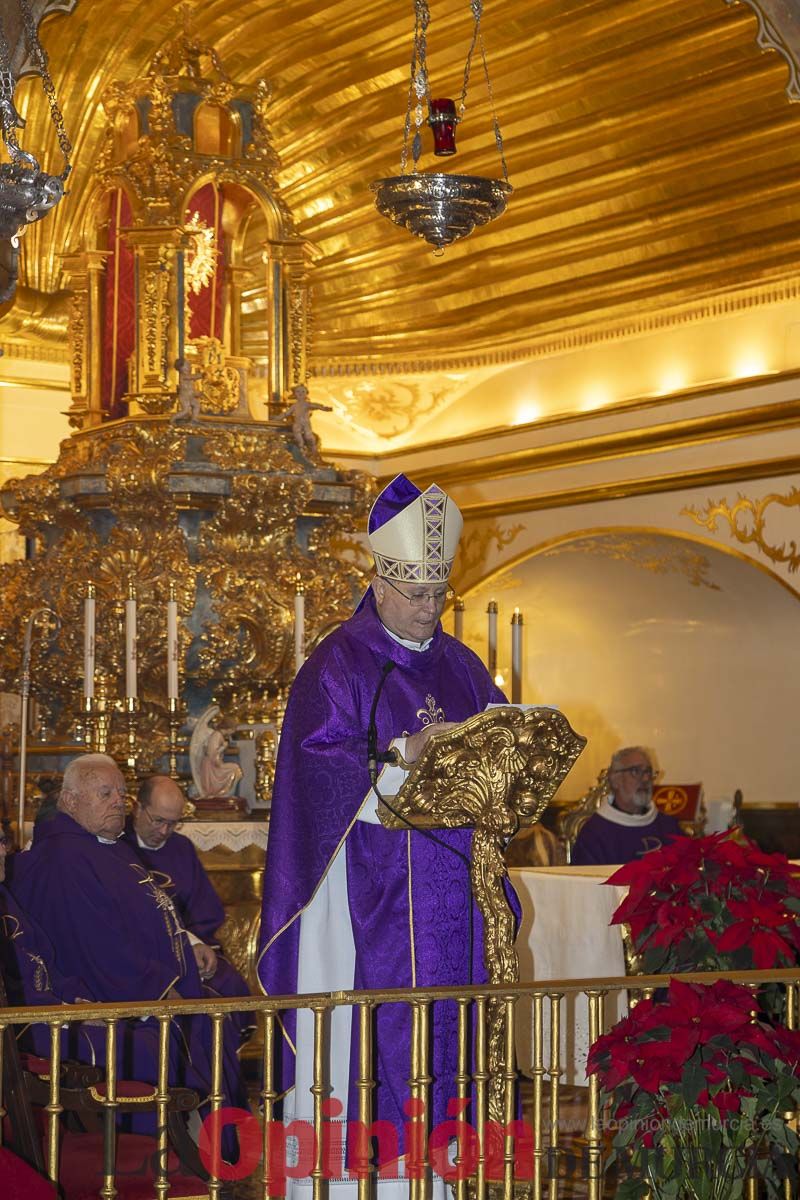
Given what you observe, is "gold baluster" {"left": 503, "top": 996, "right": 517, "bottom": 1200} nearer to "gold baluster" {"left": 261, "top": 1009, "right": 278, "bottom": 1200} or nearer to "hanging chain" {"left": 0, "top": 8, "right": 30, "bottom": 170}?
"gold baluster" {"left": 261, "top": 1009, "right": 278, "bottom": 1200}

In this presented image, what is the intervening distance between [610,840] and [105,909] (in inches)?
117

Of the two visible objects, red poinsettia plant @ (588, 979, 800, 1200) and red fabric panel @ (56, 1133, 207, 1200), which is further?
red fabric panel @ (56, 1133, 207, 1200)

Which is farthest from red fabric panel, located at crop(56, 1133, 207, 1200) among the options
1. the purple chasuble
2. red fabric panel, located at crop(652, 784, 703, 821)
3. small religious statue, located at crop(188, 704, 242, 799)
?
red fabric panel, located at crop(652, 784, 703, 821)

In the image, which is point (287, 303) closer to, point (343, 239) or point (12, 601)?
point (12, 601)

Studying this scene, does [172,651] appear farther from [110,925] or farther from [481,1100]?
[481,1100]

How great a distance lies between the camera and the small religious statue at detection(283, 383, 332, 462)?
26.5ft

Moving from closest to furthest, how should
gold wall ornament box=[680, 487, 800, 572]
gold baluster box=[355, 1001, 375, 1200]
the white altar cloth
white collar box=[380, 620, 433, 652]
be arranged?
gold baluster box=[355, 1001, 375, 1200]
white collar box=[380, 620, 433, 652]
the white altar cloth
gold wall ornament box=[680, 487, 800, 572]

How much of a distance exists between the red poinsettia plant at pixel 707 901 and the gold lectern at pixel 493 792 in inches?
13.3

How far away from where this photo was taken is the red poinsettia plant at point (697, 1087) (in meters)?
3.85

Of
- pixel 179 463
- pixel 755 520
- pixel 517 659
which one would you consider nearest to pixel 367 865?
pixel 517 659

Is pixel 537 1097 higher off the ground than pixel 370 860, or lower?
lower

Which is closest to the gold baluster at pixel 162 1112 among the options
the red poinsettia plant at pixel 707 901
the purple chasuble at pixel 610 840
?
the red poinsettia plant at pixel 707 901

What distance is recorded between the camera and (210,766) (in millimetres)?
7371

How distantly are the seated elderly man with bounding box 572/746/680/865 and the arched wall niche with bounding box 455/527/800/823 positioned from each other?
7.39 feet
